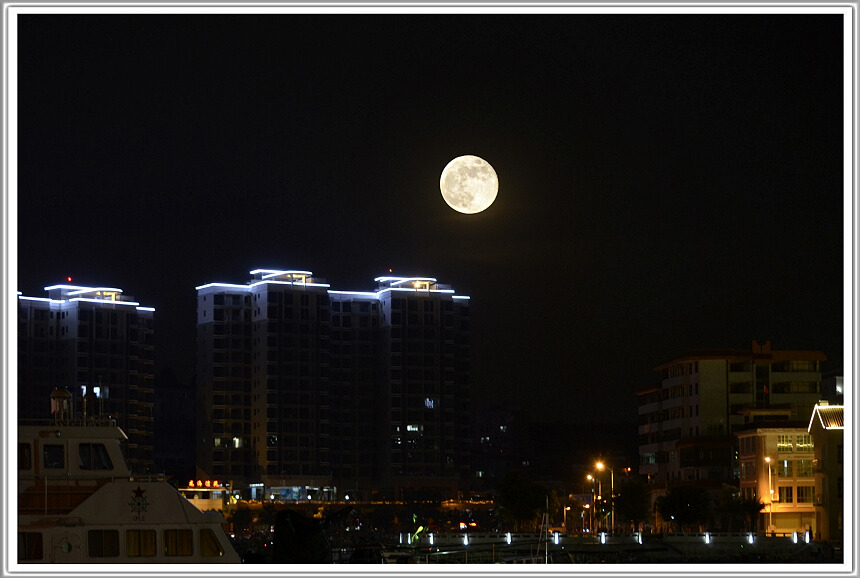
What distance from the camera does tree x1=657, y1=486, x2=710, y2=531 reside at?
83.7 m

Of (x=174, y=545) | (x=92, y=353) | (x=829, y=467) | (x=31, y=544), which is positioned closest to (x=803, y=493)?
(x=829, y=467)

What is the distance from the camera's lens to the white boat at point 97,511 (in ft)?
84.2

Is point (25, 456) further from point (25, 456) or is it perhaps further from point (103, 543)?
point (103, 543)

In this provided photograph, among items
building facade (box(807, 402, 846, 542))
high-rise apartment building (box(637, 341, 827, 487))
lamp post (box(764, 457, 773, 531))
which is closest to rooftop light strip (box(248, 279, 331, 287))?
high-rise apartment building (box(637, 341, 827, 487))

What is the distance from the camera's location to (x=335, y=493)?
472 feet

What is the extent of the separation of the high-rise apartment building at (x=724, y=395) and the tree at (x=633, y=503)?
472 centimetres

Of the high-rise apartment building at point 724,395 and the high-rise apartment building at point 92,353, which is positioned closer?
the high-rise apartment building at point 724,395

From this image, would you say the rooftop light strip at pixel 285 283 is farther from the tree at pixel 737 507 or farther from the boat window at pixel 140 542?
the boat window at pixel 140 542

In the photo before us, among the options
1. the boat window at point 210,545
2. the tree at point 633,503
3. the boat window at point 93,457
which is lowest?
the tree at point 633,503

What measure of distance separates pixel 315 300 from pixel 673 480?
186ft

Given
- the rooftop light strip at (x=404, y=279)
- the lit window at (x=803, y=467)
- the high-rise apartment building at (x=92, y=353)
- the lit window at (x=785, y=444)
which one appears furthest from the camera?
the rooftop light strip at (x=404, y=279)

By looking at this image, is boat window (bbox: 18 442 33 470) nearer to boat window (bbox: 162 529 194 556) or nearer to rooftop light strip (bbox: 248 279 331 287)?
boat window (bbox: 162 529 194 556)

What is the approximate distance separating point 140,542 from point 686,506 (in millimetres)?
62437

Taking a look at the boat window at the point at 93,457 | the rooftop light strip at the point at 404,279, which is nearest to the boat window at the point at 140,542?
the boat window at the point at 93,457
